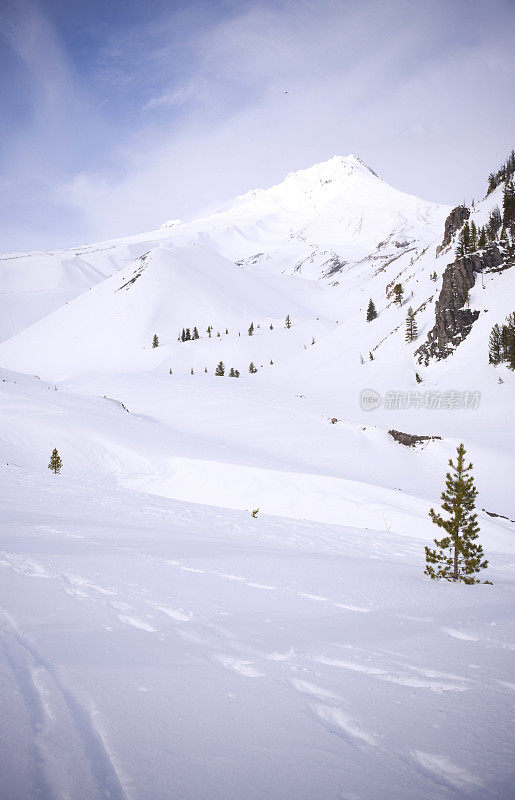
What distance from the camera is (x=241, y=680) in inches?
120

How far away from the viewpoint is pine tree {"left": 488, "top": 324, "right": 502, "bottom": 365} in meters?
37.1

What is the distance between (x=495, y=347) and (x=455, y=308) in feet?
28.1

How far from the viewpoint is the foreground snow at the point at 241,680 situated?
7.23 feet

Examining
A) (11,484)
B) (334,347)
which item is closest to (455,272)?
(334,347)

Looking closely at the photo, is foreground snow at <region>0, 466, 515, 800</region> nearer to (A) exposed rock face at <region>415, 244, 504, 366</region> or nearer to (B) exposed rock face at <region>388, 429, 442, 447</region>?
(B) exposed rock face at <region>388, 429, 442, 447</region>

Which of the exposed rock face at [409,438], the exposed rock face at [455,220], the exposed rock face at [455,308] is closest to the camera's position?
the exposed rock face at [409,438]

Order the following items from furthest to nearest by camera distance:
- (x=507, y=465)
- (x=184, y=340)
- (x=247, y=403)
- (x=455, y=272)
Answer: (x=184, y=340) → (x=455, y=272) → (x=247, y=403) → (x=507, y=465)

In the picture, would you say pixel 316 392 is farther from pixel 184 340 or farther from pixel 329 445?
pixel 184 340

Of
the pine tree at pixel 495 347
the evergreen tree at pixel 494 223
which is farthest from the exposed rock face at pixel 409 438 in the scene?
the evergreen tree at pixel 494 223

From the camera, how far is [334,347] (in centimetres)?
6134

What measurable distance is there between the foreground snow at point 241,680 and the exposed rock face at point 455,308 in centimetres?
4259

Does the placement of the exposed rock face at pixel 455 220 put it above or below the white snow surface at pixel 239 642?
above

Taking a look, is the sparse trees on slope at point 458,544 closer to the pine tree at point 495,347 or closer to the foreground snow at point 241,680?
the foreground snow at point 241,680

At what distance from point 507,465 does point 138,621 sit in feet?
80.2
